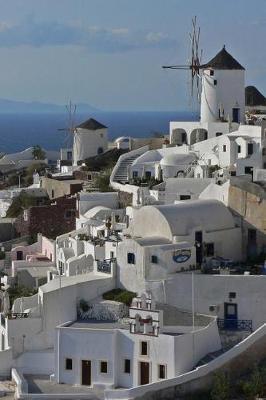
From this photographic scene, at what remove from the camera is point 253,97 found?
51.7 metres

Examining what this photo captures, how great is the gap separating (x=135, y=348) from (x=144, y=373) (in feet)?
2.23

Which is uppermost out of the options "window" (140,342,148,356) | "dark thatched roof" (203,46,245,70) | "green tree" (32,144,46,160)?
"dark thatched roof" (203,46,245,70)

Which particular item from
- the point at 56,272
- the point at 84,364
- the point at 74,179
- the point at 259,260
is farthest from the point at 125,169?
the point at 84,364

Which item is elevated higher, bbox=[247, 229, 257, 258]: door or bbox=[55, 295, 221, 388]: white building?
bbox=[247, 229, 257, 258]: door

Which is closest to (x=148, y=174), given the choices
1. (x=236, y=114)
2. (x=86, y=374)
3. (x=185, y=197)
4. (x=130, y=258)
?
(x=236, y=114)

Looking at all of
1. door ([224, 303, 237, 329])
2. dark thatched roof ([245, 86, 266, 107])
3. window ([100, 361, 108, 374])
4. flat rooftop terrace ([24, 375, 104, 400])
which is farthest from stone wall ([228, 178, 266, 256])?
dark thatched roof ([245, 86, 266, 107])

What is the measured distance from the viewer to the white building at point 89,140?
51969mm

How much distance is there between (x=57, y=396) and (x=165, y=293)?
4.36m

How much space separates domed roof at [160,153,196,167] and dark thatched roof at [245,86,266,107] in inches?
355

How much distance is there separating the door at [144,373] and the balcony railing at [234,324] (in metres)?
2.60

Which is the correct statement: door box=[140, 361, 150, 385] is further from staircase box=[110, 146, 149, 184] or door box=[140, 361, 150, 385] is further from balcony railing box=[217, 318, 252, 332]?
staircase box=[110, 146, 149, 184]

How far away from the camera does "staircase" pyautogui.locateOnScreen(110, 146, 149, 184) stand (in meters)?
44.6

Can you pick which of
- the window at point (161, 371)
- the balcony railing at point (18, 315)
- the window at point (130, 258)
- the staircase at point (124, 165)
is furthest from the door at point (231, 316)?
the staircase at point (124, 165)

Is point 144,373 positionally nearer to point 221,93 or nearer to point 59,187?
point 59,187
